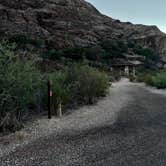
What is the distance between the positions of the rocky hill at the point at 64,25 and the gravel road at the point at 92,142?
125ft

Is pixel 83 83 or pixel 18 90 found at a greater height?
pixel 18 90

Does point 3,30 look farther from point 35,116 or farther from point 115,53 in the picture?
point 35,116

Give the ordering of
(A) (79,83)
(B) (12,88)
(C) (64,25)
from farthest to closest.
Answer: (C) (64,25) < (A) (79,83) < (B) (12,88)

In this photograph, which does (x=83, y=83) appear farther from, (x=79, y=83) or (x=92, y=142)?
(x=92, y=142)

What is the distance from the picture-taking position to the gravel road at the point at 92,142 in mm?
3566

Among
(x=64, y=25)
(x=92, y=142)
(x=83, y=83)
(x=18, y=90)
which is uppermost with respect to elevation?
(x=64, y=25)

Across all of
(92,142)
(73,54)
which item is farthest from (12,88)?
(73,54)

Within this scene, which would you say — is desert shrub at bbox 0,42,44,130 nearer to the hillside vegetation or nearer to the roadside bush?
the hillside vegetation

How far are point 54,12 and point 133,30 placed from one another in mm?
26469

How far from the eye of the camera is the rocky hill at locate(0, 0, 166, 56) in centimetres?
4683

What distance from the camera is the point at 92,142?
4457 mm

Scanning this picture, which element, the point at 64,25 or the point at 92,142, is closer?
the point at 92,142

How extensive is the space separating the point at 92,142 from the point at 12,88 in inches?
97.5

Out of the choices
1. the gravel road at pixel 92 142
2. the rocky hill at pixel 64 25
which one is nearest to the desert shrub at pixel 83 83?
the gravel road at pixel 92 142
